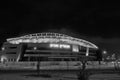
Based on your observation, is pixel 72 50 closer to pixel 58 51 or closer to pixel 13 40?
pixel 58 51

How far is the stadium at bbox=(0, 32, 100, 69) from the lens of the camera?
8281cm

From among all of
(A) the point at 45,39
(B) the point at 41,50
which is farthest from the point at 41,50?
(A) the point at 45,39

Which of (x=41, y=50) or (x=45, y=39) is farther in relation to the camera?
(x=45, y=39)

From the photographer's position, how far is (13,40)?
314 feet

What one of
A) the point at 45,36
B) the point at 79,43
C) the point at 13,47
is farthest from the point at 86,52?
the point at 13,47

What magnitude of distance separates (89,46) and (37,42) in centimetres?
3130

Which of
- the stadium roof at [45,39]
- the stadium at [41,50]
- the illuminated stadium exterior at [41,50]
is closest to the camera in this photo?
the stadium at [41,50]

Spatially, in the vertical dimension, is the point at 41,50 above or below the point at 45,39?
below

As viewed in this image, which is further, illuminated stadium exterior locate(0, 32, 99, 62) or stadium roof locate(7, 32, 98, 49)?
stadium roof locate(7, 32, 98, 49)

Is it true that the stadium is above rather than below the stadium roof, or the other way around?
below

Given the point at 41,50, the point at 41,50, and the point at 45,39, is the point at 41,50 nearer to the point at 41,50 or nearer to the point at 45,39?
the point at 41,50

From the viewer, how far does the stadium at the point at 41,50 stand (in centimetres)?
8281

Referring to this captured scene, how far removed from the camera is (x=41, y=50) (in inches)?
3329

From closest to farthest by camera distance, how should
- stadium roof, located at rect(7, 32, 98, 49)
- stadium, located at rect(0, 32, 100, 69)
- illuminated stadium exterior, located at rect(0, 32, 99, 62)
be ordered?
stadium, located at rect(0, 32, 100, 69)
illuminated stadium exterior, located at rect(0, 32, 99, 62)
stadium roof, located at rect(7, 32, 98, 49)
